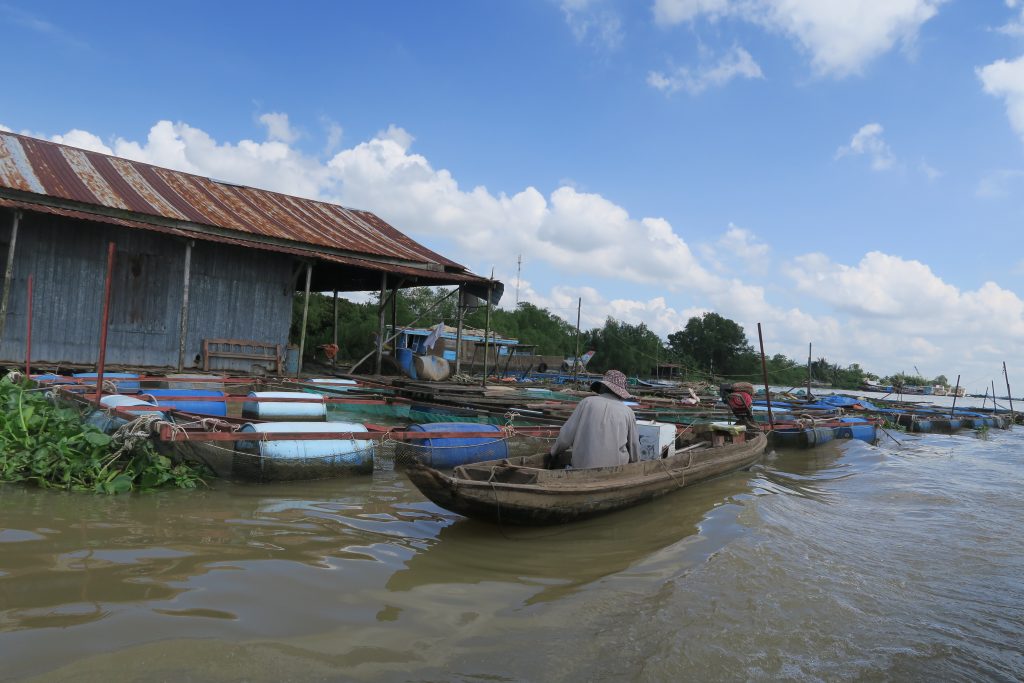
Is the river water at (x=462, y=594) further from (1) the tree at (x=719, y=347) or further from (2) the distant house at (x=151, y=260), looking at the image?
(1) the tree at (x=719, y=347)

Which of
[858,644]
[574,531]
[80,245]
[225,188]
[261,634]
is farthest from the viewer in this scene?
[225,188]

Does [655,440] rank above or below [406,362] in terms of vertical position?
below

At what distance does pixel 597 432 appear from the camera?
634 cm

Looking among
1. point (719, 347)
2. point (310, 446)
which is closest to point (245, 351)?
point (310, 446)

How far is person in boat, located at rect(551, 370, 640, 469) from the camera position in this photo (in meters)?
6.30

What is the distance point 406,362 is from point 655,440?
1254 centimetres

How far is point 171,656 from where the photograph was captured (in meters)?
3.05

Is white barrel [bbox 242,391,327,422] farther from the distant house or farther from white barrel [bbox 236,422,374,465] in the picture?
the distant house

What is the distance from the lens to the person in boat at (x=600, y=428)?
6.30 m

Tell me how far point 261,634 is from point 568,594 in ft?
6.75

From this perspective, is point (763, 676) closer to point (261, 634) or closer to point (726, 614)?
point (726, 614)

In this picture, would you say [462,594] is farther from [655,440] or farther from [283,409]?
[283,409]

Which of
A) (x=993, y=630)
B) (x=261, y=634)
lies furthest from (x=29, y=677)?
(x=993, y=630)

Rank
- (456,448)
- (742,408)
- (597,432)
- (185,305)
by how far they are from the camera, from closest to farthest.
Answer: (597,432) → (456,448) → (742,408) → (185,305)
